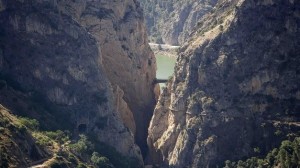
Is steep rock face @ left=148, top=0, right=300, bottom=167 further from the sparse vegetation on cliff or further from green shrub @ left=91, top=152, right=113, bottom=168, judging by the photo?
green shrub @ left=91, top=152, right=113, bottom=168

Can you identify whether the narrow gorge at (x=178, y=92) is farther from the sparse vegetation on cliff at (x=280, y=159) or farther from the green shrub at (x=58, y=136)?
the green shrub at (x=58, y=136)

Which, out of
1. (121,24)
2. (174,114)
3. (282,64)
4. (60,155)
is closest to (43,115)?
(60,155)

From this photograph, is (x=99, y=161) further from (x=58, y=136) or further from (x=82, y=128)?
(x=82, y=128)

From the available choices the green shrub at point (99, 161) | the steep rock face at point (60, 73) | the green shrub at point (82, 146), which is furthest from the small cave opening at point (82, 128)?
the green shrub at point (99, 161)

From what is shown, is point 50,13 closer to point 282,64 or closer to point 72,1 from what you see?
point 72,1

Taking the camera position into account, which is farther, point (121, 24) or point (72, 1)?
point (121, 24)

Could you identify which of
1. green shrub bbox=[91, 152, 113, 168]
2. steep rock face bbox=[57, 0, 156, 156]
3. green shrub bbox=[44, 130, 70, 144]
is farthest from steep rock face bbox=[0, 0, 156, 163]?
green shrub bbox=[91, 152, 113, 168]

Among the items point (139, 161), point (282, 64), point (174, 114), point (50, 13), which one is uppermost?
point (50, 13)
